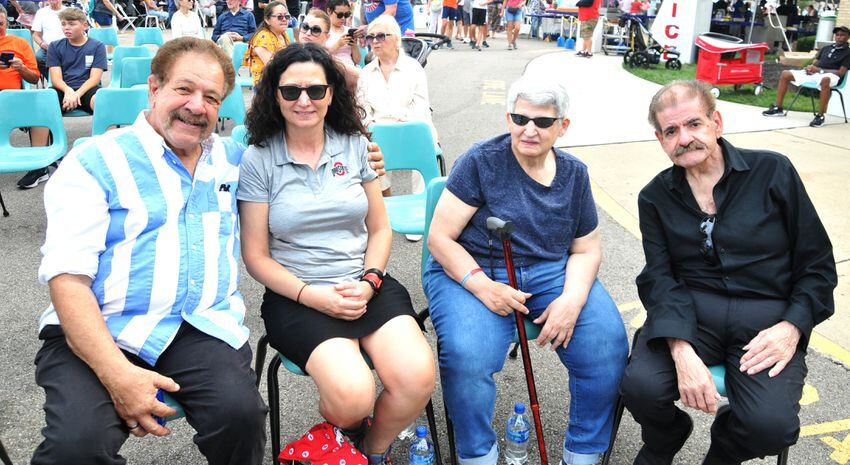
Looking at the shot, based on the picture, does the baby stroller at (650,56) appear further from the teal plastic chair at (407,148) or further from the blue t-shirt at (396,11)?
the teal plastic chair at (407,148)

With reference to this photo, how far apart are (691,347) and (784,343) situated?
0.30 meters

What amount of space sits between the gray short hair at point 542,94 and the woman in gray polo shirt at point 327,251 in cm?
66

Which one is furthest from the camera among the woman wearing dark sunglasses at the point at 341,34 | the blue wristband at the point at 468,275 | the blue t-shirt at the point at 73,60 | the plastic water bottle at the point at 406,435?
the blue t-shirt at the point at 73,60

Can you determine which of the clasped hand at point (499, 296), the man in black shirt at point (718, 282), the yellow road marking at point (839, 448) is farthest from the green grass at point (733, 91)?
the clasped hand at point (499, 296)

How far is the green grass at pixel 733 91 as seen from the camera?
10289mm

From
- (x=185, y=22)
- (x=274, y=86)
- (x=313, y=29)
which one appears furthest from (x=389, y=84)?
(x=185, y=22)

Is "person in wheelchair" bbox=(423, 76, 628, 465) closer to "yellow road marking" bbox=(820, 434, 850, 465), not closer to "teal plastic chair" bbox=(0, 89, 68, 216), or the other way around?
"yellow road marking" bbox=(820, 434, 850, 465)

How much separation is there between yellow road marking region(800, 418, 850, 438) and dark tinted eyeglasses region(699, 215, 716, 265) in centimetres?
96

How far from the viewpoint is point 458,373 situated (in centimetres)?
240

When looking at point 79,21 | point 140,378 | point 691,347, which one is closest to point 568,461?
point 691,347

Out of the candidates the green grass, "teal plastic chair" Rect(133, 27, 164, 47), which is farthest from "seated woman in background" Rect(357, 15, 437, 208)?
the green grass

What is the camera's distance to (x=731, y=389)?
90.7 inches

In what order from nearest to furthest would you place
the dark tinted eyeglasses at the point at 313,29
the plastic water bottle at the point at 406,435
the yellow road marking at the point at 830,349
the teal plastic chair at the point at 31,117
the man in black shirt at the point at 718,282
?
1. the man in black shirt at the point at 718,282
2. the plastic water bottle at the point at 406,435
3. the yellow road marking at the point at 830,349
4. the teal plastic chair at the point at 31,117
5. the dark tinted eyeglasses at the point at 313,29

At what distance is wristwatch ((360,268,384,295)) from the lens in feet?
8.39
